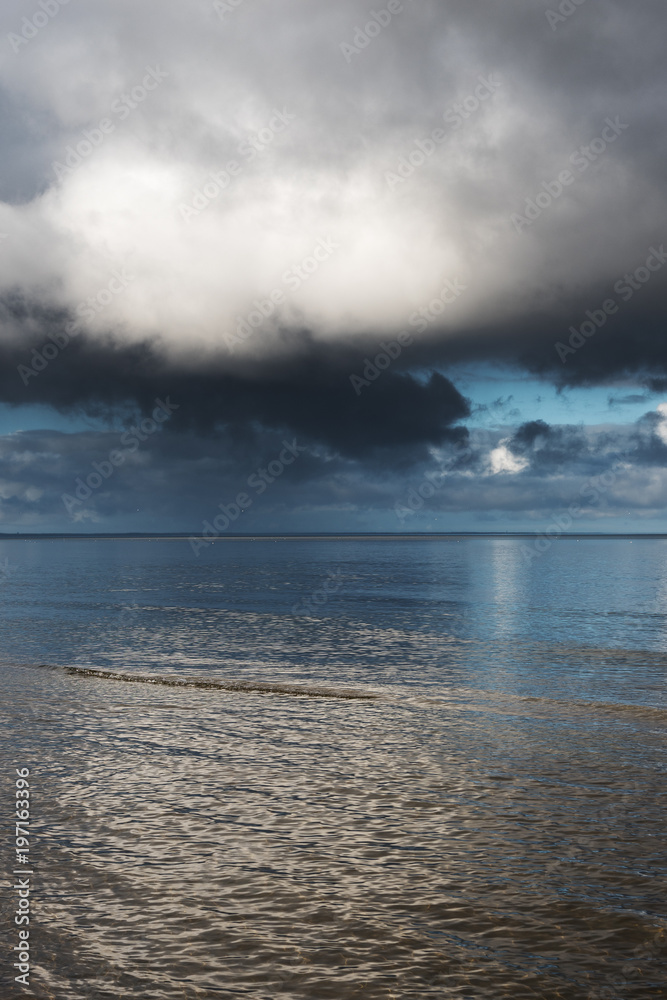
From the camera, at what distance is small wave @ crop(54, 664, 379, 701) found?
33.5 meters

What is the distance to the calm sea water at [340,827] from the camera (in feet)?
37.5

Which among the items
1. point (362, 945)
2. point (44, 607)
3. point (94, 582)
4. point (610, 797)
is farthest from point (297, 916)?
point (94, 582)

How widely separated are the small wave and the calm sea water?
0.25 meters

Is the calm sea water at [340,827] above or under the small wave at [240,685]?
above

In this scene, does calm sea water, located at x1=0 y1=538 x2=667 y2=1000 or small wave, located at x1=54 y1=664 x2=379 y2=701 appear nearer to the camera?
calm sea water, located at x1=0 y1=538 x2=667 y2=1000

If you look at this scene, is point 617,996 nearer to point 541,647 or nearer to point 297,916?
point 297,916

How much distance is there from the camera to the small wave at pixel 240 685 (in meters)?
33.5

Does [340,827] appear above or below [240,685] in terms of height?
above

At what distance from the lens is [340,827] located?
1684 centimetres

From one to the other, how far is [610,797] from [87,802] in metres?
12.6

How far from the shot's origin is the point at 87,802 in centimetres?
1844

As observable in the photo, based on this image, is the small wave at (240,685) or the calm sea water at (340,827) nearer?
the calm sea water at (340,827)

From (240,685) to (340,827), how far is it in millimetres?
19276

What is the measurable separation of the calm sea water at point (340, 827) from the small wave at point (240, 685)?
0.83ft
